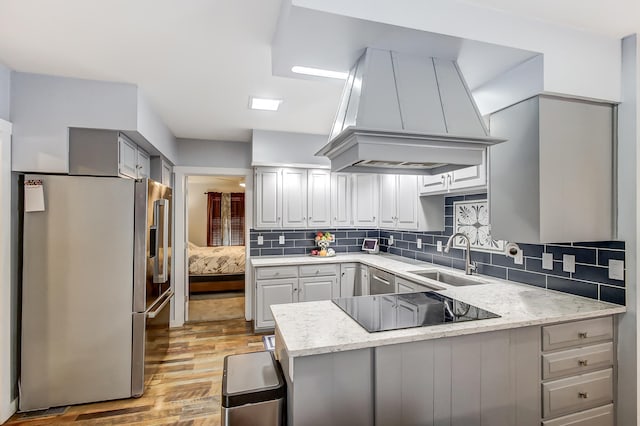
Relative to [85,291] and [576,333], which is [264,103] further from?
[576,333]

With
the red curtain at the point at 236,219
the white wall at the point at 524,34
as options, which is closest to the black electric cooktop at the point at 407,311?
the white wall at the point at 524,34

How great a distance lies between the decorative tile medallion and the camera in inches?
108

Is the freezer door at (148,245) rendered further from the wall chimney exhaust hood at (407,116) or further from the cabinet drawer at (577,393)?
the cabinet drawer at (577,393)

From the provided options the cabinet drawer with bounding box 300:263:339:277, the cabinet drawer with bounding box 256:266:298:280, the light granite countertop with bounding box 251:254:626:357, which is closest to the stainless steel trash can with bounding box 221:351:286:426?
the light granite countertop with bounding box 251:254:626:357

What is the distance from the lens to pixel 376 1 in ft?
4.63

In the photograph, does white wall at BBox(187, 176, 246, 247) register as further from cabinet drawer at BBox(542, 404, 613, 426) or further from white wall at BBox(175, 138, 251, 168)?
cabinet drawer at BBox(542, 404, 613, 426)

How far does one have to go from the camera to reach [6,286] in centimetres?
228

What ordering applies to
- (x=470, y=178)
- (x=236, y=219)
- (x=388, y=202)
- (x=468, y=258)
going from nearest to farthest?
(x=470, y=178), (x=468, y=258), (x=388, y=202), (x=236, y=219)

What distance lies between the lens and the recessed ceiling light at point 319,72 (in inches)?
73.3

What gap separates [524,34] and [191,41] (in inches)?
72.5

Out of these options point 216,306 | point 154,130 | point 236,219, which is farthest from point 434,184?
point 236,219

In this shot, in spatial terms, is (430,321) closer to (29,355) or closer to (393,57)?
(393,57)

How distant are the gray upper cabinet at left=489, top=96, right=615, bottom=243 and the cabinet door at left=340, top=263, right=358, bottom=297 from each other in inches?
89.1

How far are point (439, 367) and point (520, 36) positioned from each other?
1675 millimetres
